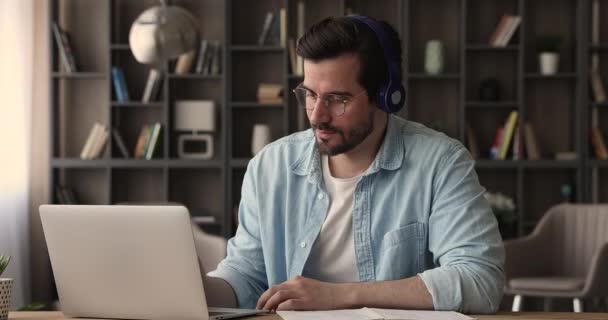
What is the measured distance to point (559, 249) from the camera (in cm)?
499

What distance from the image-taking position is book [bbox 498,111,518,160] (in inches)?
225

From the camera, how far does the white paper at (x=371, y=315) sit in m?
1.66

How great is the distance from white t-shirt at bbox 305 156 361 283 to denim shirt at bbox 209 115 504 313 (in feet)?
0.07

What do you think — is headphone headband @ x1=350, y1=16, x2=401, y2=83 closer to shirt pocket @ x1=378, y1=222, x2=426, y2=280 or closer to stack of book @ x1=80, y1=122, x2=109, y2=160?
shirt pocket @ x1=378, y1=222, x2=426, y2=280

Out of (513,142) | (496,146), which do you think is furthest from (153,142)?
(513,142)

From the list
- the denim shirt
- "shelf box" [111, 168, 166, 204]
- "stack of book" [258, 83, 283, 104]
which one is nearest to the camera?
the denim shirt

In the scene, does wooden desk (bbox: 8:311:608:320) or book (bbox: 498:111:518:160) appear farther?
book (bbox: 498:111:518:160)

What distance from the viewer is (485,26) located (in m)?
6.00

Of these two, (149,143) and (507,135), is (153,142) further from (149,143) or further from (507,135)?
(507,135)

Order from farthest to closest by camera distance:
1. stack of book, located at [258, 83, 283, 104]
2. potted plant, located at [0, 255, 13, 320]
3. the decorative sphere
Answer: stack of book, located at [258, 83, 283, 104]
the decorative sphere
potted plant, located at [0, 255, 13, 320]

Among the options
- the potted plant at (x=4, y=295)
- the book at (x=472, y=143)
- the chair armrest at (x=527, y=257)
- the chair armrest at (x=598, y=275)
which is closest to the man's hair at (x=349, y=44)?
the potted plant at (x=4, y=295)

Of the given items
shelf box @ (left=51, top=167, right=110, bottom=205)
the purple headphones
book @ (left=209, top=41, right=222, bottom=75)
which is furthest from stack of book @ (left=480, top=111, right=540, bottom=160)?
the purple headphones

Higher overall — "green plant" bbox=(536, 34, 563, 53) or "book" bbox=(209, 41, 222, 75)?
"green plant" bbox=(536, 34, 563, 53)

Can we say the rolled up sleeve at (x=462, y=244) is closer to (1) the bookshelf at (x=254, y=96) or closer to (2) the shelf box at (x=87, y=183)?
(1) the bookshelf at (x=254, y=96)
